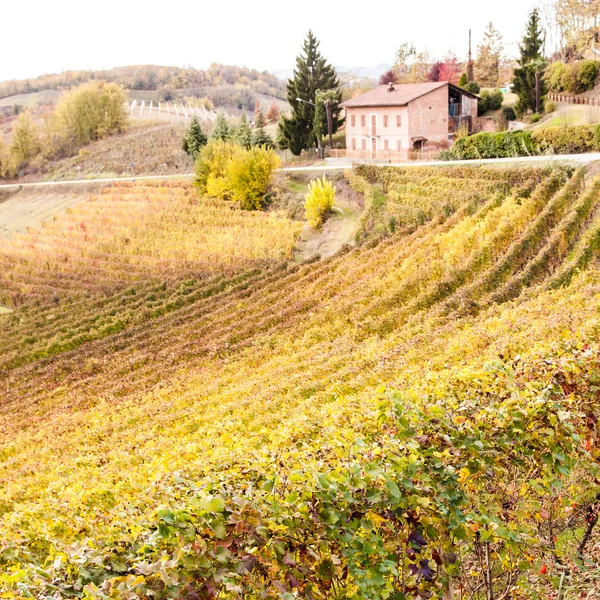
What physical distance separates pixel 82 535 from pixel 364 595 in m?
3.79

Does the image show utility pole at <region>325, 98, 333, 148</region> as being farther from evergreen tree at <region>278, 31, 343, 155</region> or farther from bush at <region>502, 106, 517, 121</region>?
bush at <region>502, 106, 517, 121</region>

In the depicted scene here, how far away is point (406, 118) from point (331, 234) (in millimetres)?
17792

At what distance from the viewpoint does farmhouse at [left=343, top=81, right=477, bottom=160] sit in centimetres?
5119

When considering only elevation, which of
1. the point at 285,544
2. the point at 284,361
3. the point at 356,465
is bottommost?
the point at 284,361

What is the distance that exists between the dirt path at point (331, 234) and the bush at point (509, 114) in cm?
2309

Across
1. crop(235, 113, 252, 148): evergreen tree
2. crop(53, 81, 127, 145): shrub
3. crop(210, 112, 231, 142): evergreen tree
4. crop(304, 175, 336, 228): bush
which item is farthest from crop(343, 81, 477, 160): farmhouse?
crop(53, 81, 127, 145): shrub

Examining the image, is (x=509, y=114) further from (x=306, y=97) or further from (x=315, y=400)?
(x=315, y=400)

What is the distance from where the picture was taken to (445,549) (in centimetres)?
497

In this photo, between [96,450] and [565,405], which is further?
[96,450]

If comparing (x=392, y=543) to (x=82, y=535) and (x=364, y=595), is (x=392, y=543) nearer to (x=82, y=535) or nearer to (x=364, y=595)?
(x=364, y=595)

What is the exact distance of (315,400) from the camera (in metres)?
13.3

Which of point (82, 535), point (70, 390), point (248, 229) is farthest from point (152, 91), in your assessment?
point (82, 535)

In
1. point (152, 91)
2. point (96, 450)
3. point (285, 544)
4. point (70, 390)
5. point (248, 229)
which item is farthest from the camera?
point (152, 91)

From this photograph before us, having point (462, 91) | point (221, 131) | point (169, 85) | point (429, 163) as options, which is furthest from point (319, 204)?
point (169, 85)
